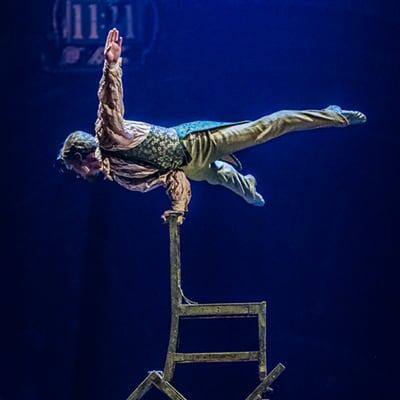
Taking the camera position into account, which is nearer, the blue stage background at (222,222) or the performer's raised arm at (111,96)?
the performer's raised arm at (111,96)

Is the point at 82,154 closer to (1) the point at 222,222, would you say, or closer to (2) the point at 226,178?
(2) the point at 226,178

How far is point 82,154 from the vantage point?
7.83 feet

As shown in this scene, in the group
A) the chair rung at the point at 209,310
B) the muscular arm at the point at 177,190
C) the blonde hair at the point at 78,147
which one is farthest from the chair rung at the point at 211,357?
the blonde hair at the point at 78,147

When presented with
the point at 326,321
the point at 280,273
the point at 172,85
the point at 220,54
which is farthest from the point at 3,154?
the point at 326,321

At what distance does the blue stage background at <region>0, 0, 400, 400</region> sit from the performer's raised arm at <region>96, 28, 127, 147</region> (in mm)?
697

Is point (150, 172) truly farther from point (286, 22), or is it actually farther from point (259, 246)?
point (286, 22)

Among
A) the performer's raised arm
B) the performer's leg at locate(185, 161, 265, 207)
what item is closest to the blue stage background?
the performer's leg at locate(185, 161, 265, 207)

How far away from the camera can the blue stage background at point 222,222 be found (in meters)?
2.98

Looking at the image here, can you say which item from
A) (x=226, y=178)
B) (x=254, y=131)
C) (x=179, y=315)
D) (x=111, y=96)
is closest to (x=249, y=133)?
(x=254, y=131)

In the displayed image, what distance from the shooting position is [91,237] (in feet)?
9.82

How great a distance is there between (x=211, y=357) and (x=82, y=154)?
70 centimetres

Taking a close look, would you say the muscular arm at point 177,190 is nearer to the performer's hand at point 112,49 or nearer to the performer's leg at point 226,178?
the performer's leg at point 226,178

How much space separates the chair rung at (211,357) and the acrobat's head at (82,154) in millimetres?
595

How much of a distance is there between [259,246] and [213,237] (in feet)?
0.56
